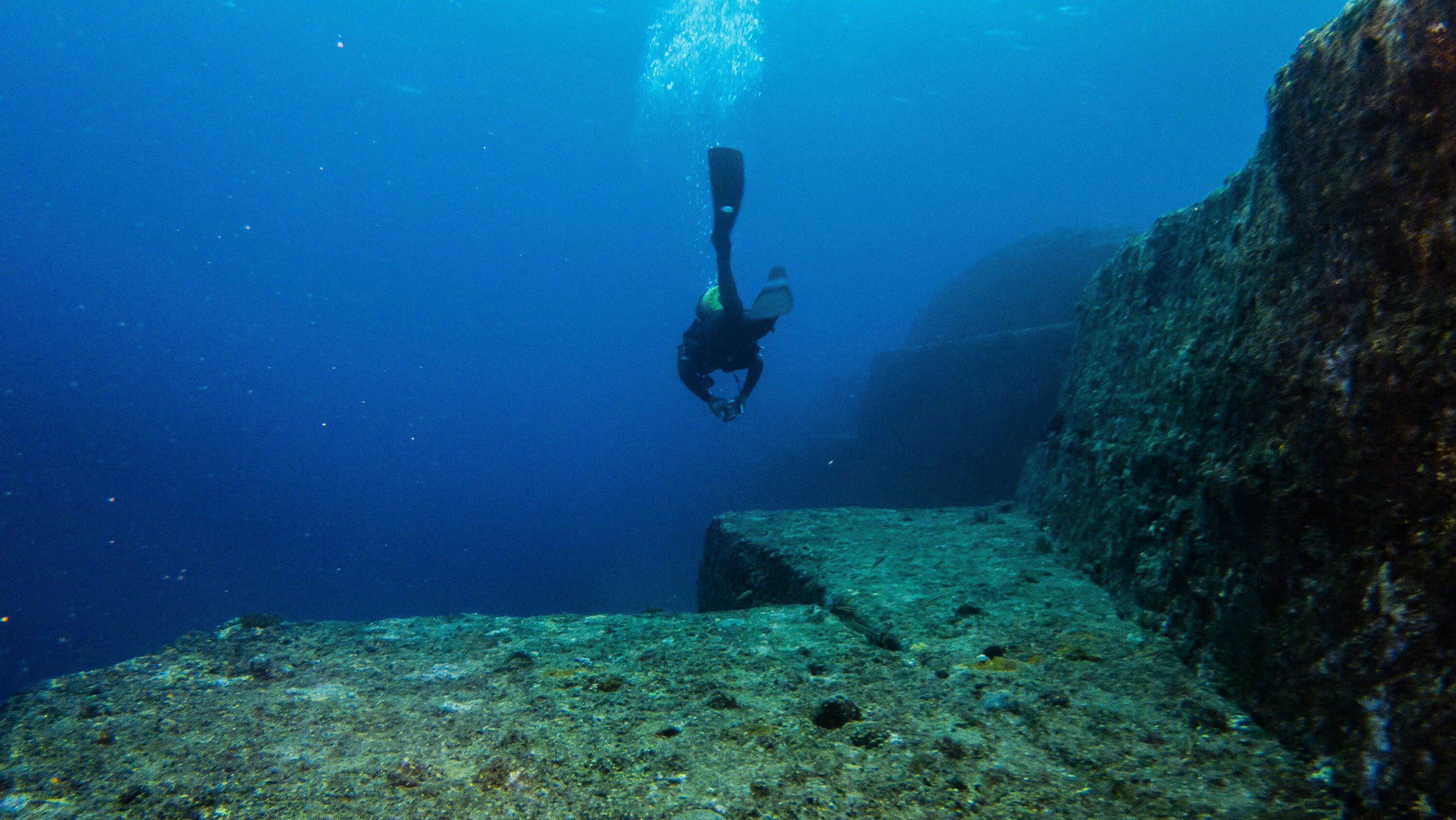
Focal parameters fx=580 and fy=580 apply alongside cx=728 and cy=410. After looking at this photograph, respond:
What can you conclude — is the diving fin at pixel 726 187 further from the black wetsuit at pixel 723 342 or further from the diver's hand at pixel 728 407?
the diver's hand at pixel 728 407

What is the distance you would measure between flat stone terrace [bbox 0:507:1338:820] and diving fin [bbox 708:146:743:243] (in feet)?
17.4

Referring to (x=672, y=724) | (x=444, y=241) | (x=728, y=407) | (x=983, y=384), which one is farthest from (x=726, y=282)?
(x=444, y=241)

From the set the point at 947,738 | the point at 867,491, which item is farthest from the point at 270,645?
the point at 867,491

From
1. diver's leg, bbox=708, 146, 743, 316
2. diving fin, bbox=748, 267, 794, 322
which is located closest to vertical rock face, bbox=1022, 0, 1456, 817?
diving fin, bbox=748, 267, 794, 322

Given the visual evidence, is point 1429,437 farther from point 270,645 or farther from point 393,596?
point 393,596

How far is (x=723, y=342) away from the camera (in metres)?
6.86

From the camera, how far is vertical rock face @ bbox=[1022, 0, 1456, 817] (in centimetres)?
136

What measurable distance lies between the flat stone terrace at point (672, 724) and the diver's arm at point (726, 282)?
13.4 ft

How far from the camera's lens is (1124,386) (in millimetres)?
3639

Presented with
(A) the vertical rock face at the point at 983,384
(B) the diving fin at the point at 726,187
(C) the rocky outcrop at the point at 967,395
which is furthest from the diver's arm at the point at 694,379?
(A) the vertical rock face at the point at 983,384

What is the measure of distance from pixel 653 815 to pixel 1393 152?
2672 millimetres

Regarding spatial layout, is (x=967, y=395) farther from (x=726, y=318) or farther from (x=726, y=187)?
(x=726, y=318)

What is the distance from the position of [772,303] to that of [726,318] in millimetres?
555

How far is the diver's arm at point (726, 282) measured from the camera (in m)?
6.58
